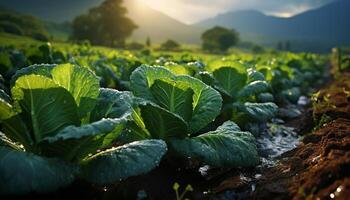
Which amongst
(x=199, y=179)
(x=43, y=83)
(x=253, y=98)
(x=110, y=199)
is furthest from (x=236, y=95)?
(x=43, y=83)

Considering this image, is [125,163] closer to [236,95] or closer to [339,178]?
[339,178]

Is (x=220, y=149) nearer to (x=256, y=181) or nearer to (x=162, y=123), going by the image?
(x=256, y=181)

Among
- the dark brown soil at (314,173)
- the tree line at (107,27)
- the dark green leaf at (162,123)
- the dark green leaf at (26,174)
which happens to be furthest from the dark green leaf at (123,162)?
the tree line at (107,27)

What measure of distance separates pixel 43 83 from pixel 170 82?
112 centimetres

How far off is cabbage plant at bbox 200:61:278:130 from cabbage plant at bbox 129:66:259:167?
3.46ft

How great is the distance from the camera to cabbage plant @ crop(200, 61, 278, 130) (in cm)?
484

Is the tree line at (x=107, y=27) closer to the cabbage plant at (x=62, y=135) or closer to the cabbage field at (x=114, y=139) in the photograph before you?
the cabbage field at (x=114, y=139)

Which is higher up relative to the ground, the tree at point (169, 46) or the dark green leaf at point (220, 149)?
the dark green leaf at point (220, 149)

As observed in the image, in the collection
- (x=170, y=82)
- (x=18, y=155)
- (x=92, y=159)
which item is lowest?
(x=92, y=159)

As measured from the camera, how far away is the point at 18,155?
2.50 meters

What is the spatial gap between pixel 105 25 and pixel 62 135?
204 ft

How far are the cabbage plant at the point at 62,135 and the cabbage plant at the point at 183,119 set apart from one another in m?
0.38

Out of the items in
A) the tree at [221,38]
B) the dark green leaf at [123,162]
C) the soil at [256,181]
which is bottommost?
the tree at [221,38]

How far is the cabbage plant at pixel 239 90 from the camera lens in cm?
484
